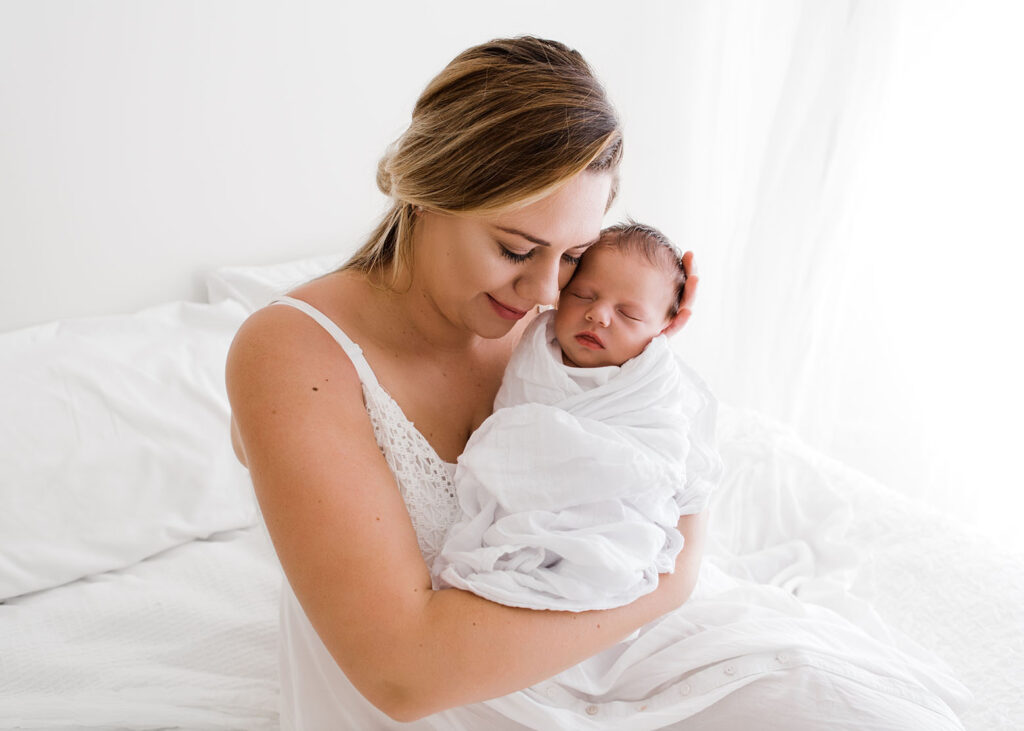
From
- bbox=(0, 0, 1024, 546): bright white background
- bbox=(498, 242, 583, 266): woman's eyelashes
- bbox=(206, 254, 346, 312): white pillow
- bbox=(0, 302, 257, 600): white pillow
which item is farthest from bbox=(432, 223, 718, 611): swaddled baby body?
bbox=(0, 0, 1024, 546): bright white background

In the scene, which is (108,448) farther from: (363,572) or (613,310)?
(613,310)

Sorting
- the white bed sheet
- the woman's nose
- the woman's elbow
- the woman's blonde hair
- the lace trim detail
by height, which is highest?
the woman's blonde hair

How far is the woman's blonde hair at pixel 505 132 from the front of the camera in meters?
1.14

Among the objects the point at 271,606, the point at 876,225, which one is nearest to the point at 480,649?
the point at 271,606

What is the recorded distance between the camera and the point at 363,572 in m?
1.00

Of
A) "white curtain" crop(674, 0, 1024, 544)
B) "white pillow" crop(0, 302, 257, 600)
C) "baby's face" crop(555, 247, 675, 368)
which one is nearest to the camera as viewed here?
"baby's face" crop(555, 247, 675, 368)

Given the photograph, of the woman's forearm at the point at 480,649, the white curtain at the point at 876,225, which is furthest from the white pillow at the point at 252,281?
the white curtain at the point at 876,225

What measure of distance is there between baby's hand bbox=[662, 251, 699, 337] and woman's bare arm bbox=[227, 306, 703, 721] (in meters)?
0.47

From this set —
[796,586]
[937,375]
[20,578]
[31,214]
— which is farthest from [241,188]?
[937,375]

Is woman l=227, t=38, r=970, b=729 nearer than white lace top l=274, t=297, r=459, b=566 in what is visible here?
Yes

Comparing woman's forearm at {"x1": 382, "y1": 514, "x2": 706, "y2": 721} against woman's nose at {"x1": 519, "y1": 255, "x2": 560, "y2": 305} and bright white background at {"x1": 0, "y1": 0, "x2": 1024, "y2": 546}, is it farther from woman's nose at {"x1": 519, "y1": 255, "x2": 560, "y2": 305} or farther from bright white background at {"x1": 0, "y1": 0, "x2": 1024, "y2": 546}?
bright white background at {"x1": 0, "y1": 0, "x2": 1024, "y2": 546}

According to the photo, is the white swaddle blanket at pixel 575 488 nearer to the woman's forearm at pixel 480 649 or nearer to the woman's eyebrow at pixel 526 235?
the woman's forearm at pixel 480 649

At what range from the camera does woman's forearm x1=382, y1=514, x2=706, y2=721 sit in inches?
39.1

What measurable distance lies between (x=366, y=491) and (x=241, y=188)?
51.8 inches
